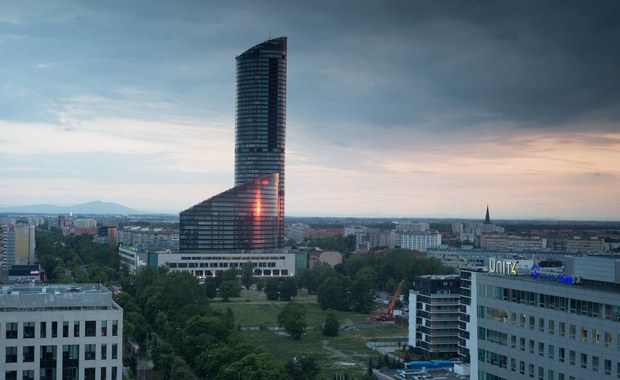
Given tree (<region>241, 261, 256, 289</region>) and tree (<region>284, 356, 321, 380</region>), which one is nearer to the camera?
tree (<region>284, 356, 321, 380</region>)

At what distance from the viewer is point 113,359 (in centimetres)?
4994

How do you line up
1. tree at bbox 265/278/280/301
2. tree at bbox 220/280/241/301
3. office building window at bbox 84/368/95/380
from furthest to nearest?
tree at bbox 265/278/280/301, tree at bbox 220/280/241/301, office building window at bbox 84/368/95/380

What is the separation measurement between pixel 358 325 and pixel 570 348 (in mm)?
83868

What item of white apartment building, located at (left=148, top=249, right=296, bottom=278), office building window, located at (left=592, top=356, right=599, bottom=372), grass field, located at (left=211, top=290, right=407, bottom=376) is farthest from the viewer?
white apartment building, located at (left=148, top=249, right=296, bottom=278)

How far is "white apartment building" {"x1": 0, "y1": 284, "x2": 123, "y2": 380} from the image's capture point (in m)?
48.1

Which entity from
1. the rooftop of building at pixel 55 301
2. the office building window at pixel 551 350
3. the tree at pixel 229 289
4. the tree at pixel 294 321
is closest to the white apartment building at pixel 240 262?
the tree at pixel 229 289

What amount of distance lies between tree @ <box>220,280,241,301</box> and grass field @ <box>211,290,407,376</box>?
1591 mm

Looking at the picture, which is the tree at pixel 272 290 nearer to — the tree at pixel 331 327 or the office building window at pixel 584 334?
the tree at pixel 331 327

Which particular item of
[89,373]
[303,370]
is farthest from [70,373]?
[303,370]

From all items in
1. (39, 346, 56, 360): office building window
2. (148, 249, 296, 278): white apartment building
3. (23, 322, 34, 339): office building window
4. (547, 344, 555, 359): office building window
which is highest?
(547, 344, 555, 359): office building window

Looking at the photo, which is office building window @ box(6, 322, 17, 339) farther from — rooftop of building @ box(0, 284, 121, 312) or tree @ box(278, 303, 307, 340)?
tree @ box(278, 303, 307, 340)

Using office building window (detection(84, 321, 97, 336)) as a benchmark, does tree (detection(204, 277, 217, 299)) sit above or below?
below

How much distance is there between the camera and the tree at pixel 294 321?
343 feet

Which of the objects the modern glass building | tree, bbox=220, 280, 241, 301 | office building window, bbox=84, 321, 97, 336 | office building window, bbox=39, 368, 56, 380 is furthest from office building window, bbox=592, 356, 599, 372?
tree, bbox=220, 280, 241, 301
